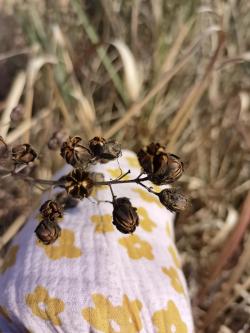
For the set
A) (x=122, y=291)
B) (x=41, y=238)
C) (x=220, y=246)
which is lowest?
(x=220, y=246)

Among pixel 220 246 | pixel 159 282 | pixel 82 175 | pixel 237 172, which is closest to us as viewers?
pixel 82 175

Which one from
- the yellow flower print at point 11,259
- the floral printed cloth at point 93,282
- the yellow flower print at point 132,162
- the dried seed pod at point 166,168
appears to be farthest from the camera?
the yellow flower print at point 132,162

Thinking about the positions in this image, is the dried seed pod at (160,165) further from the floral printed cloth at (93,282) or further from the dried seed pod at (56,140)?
the dried seed pod at (56,140)

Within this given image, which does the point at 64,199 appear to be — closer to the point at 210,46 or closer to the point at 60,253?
the point at 60,253

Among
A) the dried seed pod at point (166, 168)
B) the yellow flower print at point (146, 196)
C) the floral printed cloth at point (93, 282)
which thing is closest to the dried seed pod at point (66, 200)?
the floral printed cloth at point (93, 282)

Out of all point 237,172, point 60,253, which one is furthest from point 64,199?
point 237,172

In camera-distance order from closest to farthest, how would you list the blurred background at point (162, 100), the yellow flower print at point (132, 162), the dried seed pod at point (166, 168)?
the dried seed pod at point (166, 168) → the yellow flower print at point (132, 162) → the blurred background at point (162, 100)
